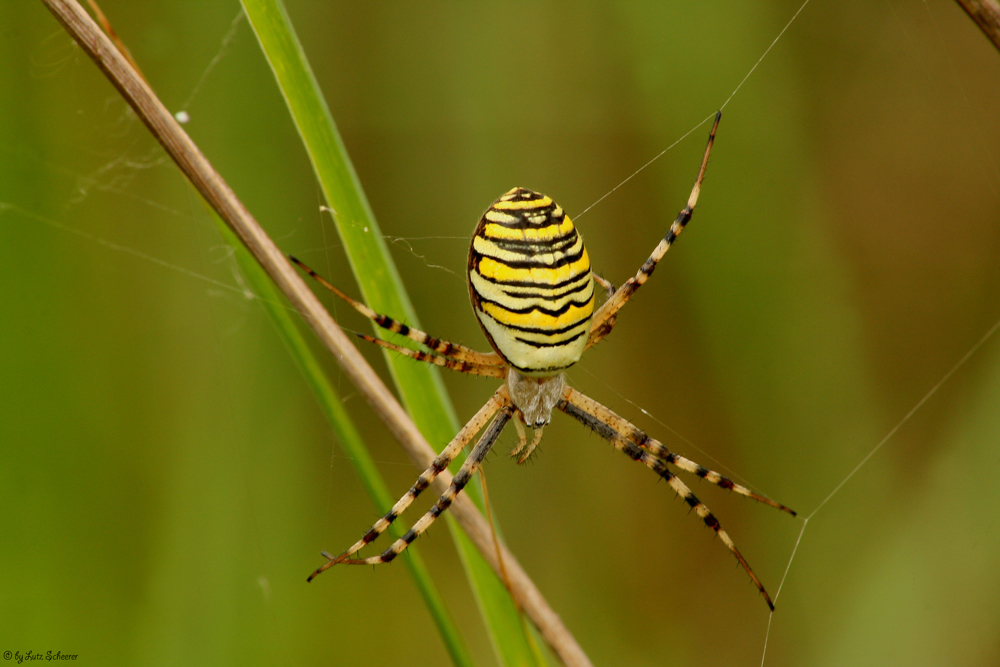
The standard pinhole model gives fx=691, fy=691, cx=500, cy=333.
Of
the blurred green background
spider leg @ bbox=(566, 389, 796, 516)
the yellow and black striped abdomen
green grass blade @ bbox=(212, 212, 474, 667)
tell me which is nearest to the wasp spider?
the yellow and black striped abdomen

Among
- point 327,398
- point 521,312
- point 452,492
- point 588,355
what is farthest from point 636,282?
point 588,355

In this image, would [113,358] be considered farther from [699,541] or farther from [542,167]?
[699,541]

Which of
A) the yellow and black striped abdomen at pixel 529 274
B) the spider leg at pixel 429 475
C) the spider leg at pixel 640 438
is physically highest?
the yellow and black striped abdomen at pixel 529 274

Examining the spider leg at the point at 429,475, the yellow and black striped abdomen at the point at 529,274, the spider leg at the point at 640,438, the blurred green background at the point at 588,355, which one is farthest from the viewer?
the spider leg at the point at 640,438

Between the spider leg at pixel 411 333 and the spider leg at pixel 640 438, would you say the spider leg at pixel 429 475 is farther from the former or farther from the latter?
the spider leg at pixel 640 438

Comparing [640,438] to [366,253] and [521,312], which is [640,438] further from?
[366,253]

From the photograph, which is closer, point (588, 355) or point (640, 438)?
point (640, 438)

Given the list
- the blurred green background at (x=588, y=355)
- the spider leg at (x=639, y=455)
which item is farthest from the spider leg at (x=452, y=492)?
the blurred green background at (x=588, y=355)
